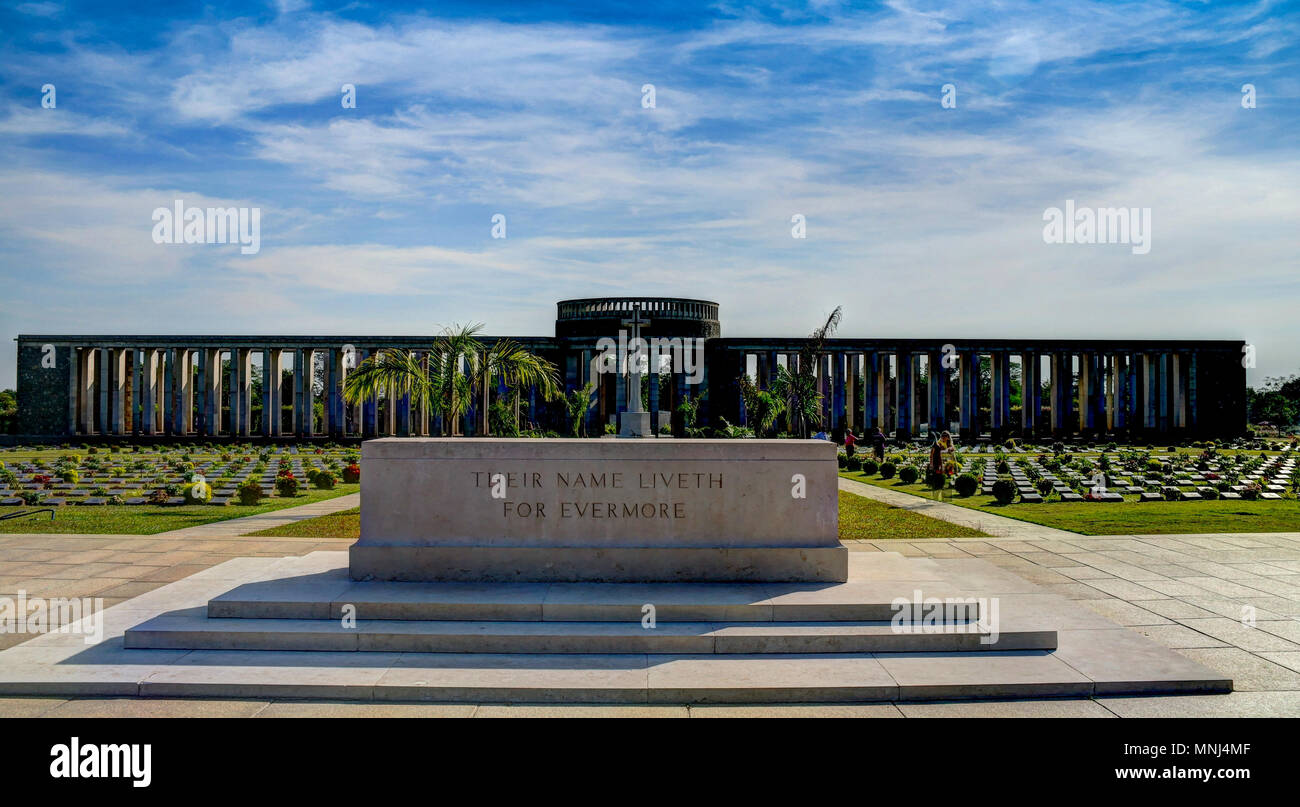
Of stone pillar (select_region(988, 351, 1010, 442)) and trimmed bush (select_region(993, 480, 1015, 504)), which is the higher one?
stone pillar (select_region(988, 351, 1010, 442))

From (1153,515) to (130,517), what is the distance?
22608mm

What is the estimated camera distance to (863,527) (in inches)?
652

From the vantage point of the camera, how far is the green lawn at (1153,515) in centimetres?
1631

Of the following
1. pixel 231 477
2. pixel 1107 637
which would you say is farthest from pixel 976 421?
pixel 1107 637

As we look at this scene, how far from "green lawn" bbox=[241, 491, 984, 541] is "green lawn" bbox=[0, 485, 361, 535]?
2.37 metres

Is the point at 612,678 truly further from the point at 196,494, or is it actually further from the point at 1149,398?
the point at 1149,398

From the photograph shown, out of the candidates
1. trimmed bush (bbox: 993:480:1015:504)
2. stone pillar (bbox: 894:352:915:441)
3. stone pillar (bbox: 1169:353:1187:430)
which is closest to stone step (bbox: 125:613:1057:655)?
trimmed bush (bbox: 993:480:1015:504)

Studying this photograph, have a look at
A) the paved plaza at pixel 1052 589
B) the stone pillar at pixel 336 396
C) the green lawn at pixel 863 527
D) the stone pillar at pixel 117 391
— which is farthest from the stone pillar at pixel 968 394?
the stone pillar at pixel 117 391

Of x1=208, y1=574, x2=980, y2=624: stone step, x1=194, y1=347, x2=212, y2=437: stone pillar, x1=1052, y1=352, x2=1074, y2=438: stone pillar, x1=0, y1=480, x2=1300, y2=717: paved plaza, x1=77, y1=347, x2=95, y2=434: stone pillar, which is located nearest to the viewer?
x1=0, y1=480, x2=1300, y2=717: paved plaza

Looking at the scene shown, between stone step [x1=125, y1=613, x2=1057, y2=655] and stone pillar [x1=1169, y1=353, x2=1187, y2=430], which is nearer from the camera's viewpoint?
stone step [x1=125, y1=613, x2=1057, y2=655]

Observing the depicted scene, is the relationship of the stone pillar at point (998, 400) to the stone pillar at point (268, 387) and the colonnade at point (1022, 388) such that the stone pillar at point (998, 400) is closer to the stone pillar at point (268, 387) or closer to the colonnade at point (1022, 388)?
the colonnade at point (1022, 388)

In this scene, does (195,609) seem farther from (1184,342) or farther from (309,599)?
(1184,342)

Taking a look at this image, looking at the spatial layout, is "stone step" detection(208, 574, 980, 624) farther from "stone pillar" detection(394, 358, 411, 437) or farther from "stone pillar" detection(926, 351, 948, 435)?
"stone pillar" detection(926, 351, 948, 435)

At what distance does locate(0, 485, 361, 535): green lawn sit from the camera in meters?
15.8
